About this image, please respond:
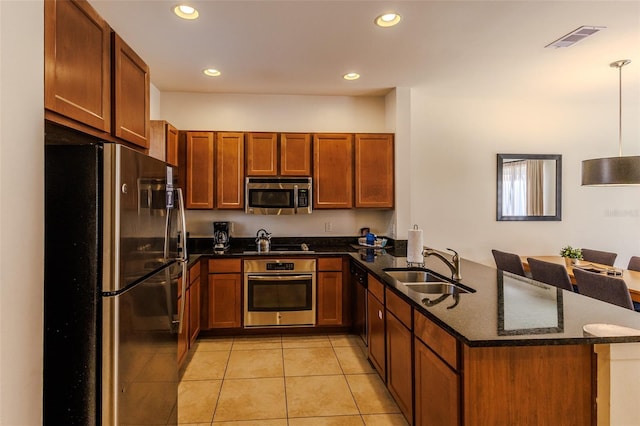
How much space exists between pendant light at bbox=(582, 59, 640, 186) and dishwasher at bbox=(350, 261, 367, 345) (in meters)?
2.32

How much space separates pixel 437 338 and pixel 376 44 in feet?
7.92

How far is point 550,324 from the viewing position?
1.57 metres

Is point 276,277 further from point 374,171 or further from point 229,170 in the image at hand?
point 374,171

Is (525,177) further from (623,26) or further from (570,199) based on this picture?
(623,26)

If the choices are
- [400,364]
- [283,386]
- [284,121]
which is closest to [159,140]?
[284,121]

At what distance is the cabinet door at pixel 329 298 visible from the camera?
149 inches

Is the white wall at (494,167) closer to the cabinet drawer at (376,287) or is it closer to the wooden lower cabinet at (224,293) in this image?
the cabinet drawer at (376,287)

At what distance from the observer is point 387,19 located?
2514 millimetres

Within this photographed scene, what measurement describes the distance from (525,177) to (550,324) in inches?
139

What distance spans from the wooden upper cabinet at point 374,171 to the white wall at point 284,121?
345mm

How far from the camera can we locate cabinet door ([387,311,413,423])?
6.80 ft

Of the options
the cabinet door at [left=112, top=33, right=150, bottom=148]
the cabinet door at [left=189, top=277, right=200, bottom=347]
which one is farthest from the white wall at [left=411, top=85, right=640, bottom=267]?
the cabinet door at [left=112, top=33, right=150, bottom=148]

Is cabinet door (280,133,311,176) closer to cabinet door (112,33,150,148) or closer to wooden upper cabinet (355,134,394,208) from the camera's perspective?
wooden upper cabinet (355,134,394,208)

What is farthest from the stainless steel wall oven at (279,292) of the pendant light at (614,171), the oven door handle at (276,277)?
the pendant light at (614,171)
